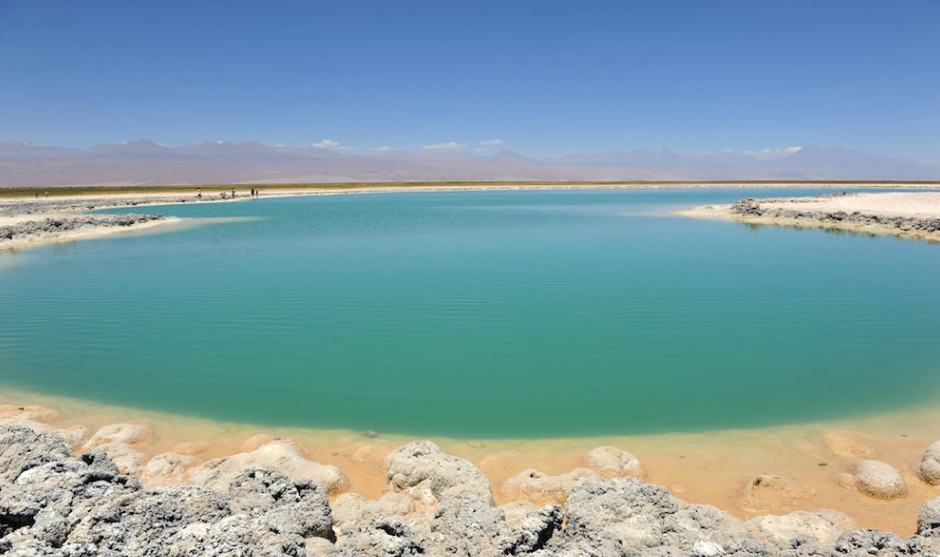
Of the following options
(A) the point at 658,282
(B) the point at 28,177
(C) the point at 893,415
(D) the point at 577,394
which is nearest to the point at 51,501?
(D) the point at 577,394

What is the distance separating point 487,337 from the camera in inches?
446

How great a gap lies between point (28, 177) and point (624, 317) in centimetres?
20497

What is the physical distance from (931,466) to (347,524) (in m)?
6.50

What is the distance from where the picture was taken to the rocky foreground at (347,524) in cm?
394

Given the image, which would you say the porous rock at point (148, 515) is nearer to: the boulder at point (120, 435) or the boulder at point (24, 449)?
the boulder at point (24, 449)

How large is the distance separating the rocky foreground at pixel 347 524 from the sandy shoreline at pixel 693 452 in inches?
31.7

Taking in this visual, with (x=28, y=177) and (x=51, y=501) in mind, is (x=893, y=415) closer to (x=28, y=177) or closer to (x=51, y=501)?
(x=51, y=501)

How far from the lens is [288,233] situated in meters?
30.5

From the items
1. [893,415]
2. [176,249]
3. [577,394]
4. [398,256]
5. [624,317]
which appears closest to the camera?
[893,415]

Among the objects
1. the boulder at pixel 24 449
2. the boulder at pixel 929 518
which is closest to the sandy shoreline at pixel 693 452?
the boulder at pixel 929 518

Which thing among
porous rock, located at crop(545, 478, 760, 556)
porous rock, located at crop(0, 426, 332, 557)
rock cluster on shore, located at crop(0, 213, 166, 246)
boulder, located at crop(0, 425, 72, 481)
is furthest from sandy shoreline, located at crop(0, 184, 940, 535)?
rock cluster on shore, located at crop(0, 213, 166, 246)

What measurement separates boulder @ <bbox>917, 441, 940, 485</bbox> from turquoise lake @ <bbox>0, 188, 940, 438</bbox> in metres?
1.50

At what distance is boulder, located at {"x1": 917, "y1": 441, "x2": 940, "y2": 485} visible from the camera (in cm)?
620

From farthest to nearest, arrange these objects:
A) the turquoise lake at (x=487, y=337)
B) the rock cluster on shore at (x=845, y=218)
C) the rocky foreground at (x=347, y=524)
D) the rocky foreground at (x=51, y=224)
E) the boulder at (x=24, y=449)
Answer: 1. the rocky foreground at (x=51, y=224)
2. the rock cluster on shore at (x=845, y=218)
3. the turquoise lake at (x=487, y=337)
4. the boulder at (x=24, y=449)
5. the rocky foreground at (x=347, y=524)
